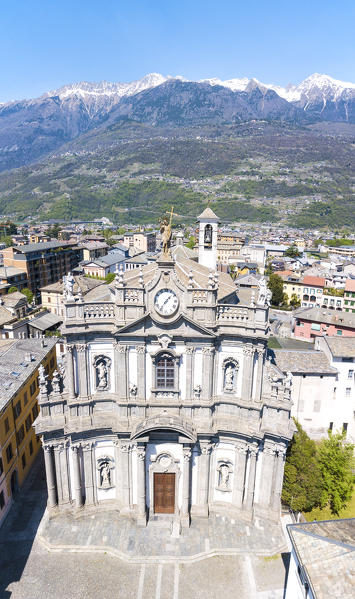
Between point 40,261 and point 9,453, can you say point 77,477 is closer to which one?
point 9,453

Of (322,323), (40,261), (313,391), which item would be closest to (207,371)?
(313,391)

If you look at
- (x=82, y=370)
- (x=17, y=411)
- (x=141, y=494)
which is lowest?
(x=141, y=494)

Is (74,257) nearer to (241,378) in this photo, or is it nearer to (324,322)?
(324,322)

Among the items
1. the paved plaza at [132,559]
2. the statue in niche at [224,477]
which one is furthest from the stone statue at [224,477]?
the paved plaza at [132,559]

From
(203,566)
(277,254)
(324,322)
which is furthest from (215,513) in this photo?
(277,254)

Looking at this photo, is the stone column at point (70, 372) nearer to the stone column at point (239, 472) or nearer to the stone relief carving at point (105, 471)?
the stone relief carving at point (105, 471)

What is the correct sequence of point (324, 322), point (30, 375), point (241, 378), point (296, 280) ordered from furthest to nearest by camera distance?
point (296, 280) → point (324, 322) → point (30, 375) → point (241, 378)
